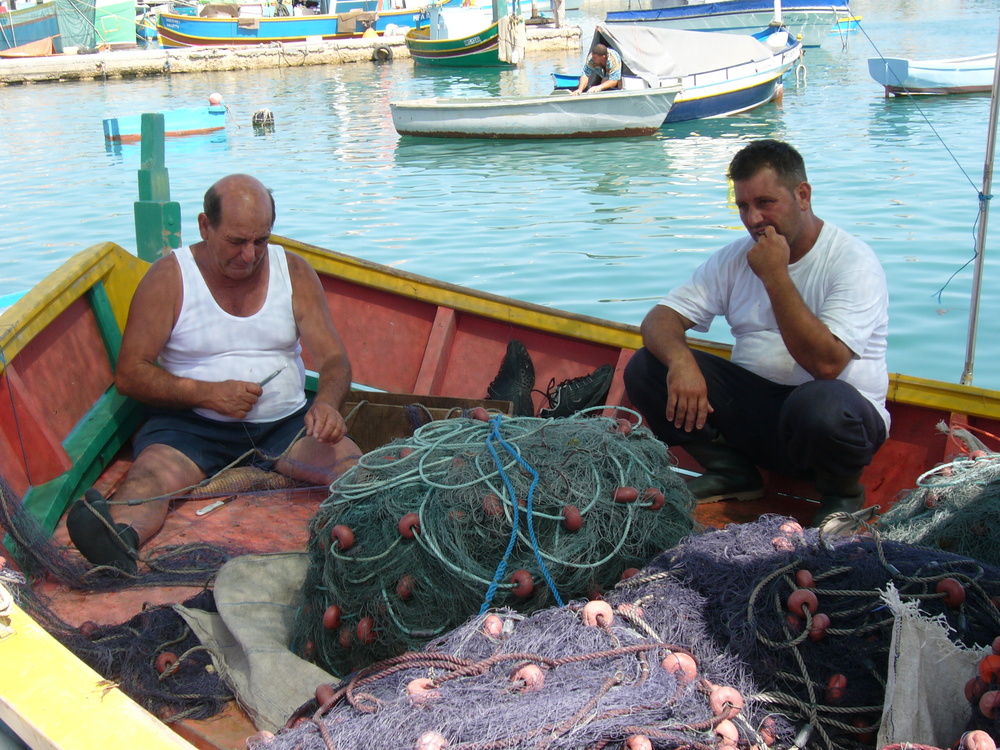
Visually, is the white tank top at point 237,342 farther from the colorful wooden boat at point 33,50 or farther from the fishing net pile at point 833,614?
the colorful wooden boat at point 33,50

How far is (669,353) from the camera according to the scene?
11.5 feet

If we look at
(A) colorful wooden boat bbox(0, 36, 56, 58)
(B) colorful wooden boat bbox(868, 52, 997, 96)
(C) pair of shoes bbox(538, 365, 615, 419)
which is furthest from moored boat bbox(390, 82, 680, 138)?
(A) colorful wooden boat bbox(0, 36, 56, 58)

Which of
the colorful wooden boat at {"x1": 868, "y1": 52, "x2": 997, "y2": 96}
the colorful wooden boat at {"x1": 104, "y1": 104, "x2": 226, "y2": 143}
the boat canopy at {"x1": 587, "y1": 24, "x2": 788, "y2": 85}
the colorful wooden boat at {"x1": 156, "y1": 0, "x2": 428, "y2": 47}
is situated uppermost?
the colorful wooden boat at {"x1": 156, "y1": 0, "x2": 428, "y2": 47}

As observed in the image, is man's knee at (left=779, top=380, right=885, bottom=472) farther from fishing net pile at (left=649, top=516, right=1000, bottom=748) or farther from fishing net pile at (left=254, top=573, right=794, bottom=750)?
fishing net pile at (left=254, top=573, right=794, bottom=750)

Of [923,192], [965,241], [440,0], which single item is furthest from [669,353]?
[440,0]

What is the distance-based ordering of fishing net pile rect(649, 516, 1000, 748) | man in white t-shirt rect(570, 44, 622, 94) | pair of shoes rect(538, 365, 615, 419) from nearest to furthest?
fishing net pile rect(649, 516, 1000, 748) < pair of shoes rect(538, 365, 615, 419) < man in white t-shirt rect(570, 44, 622, 94)

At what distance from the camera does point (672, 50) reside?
60.6 ft

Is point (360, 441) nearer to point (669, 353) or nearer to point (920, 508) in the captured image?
point (669, 353)

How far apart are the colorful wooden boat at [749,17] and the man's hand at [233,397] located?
30.5 m

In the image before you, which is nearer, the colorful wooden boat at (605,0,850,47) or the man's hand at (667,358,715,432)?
the man's hand at (667,358,715,432)

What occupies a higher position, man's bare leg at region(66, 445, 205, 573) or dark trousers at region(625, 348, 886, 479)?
dark trousers at region(625, 348, 886, 479)

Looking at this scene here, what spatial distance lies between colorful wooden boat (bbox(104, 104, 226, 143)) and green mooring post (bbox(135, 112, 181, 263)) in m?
16.9

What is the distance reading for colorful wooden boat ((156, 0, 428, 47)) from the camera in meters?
37.2

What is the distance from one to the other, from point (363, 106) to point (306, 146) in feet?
18.6
